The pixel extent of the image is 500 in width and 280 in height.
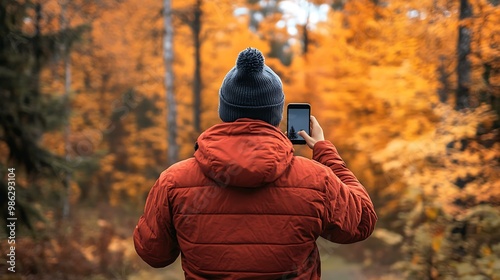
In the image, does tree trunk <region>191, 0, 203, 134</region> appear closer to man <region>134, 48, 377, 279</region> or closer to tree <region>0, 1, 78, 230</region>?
tree <region>0, 1, 78, 230</region>

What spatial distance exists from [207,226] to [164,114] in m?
22.9

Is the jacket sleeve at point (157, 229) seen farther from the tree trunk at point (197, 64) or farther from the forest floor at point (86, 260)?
the tree trunk at point (197, 64)

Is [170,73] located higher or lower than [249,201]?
lower

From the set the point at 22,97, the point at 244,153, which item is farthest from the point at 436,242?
the point at 22,97

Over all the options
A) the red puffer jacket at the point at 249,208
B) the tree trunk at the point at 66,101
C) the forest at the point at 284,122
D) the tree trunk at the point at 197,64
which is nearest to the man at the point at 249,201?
the red puffer jacket at the point at 249,208

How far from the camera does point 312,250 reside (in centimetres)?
205

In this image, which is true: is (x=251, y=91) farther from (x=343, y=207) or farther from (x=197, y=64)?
(x=197, y=64)

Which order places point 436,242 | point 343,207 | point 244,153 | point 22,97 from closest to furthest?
1. point 244,153
2. point 343,207
3. point 436,242
4. point 22,97

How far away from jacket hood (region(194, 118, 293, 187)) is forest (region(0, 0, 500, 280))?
12.4 feet

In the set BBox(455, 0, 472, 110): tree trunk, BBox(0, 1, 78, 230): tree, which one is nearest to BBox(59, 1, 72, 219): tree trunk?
BBox(0, 1, 78, 230): tree

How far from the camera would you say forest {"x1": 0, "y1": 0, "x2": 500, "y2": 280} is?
760 centimetres

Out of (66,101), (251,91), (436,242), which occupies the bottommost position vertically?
(436,242)

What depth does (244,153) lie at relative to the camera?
1854mm

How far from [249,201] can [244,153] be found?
0.64 feet
